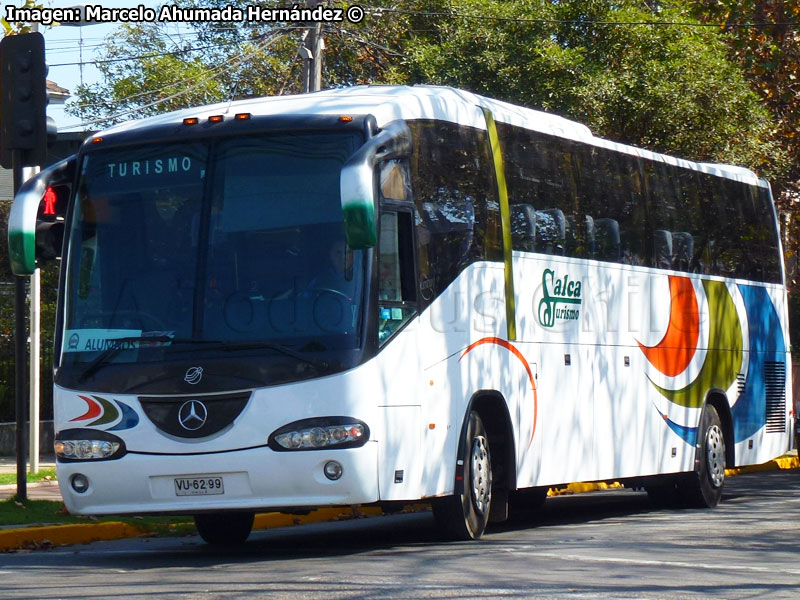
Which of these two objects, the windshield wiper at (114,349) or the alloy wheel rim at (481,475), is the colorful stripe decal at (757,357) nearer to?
the alloy wheel rim at (481,475)

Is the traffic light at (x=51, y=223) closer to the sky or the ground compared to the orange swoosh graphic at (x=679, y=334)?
closer to the sky

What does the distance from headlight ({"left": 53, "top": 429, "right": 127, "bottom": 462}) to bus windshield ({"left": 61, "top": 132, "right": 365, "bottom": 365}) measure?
1.74ft

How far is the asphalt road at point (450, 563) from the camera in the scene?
8.01 meters

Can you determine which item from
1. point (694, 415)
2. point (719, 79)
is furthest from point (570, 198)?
point (719, 79)

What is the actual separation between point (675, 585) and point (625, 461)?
574 cm

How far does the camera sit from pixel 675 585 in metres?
8.12

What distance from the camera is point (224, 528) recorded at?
1170 centimetres

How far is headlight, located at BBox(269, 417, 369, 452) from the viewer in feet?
31.4

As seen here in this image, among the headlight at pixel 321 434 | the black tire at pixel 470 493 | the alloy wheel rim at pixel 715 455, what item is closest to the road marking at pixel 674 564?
the black tire at pixel 470 493

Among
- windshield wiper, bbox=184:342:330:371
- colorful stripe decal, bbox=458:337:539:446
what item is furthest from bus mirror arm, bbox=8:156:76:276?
colorful stripe decal, bbox=458:337:539:446

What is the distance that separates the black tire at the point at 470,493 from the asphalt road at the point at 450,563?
0.17 metres

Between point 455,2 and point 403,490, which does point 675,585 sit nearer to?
point 403,490

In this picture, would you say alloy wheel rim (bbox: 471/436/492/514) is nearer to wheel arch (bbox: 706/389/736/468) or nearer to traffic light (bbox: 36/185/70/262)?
traffic light (bbox: 36/185/70/262)

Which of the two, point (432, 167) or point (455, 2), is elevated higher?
point (455, 2)
